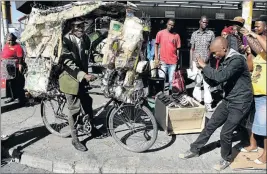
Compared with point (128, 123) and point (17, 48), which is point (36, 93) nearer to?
point (128, 123)

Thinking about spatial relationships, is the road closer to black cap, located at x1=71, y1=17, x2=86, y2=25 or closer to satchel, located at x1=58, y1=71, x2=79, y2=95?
satchel, located at x1=58, y1=71, x2=79, y2=95

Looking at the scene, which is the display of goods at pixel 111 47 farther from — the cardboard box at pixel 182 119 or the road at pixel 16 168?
→ the road at pixel 16 168

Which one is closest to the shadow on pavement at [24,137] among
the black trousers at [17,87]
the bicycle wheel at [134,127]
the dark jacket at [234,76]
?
the bicycle wheel at [134,127]

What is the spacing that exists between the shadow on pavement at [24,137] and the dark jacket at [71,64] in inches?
45.5

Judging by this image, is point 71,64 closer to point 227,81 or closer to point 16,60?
point 227,81

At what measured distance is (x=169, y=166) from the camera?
156 inches

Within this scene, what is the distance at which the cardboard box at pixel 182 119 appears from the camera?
4.72 metres

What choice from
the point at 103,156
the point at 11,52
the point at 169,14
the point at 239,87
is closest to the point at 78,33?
the point at 103,156

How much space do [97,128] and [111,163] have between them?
51.8 inches

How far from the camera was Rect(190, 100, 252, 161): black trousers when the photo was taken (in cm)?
363

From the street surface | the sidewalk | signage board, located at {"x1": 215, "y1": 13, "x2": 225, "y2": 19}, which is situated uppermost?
signage board, located at {"x1": 215, "y1": 13, "x2": 225, "y2": 19}

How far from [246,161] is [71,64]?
2.84 metres

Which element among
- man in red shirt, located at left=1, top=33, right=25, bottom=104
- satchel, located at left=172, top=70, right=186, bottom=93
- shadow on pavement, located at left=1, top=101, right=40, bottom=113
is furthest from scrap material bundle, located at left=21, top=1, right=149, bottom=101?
man in red shirt, located at left=1, top=33, right=25, bottom=104

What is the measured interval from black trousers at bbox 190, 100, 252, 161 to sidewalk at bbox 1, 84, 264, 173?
0.78ft
